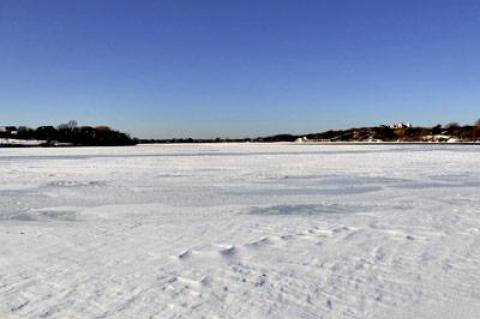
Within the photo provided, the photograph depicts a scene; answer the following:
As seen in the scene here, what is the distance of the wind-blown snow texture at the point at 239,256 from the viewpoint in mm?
3389

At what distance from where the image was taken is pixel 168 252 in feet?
Result: 16.0

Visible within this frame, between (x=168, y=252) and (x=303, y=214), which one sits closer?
(x=168, y=252)

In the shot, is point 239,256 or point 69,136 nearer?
point 239,256

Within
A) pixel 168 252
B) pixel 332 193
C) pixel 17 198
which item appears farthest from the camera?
pixel 332 193

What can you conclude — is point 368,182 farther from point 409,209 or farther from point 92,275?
point 92,275

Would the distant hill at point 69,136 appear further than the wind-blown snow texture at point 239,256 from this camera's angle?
Yes

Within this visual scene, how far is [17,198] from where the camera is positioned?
9102mm

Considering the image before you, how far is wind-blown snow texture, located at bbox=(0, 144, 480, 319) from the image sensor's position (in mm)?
3389

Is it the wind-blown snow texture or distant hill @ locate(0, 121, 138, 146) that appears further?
distant hill @ locate(0, 121, 138, 146)

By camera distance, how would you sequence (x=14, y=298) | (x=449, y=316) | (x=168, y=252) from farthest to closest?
1. (x=168, y=252)
2. (x=14, y=298)
3. (x=449, y=316)

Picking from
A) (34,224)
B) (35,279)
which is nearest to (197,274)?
(35,279)

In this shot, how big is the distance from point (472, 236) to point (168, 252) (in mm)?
3666

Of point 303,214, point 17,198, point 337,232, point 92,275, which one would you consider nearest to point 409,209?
point 303,214

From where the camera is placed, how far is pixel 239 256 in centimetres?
475
